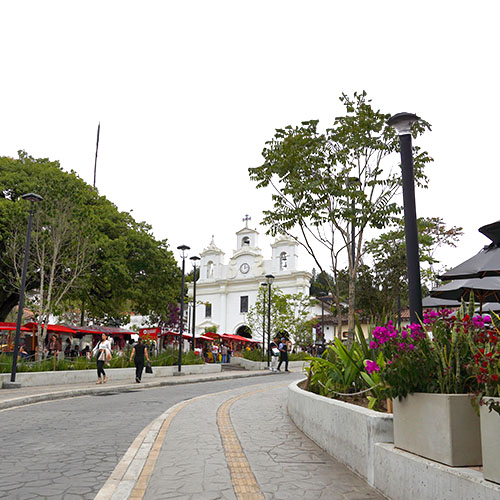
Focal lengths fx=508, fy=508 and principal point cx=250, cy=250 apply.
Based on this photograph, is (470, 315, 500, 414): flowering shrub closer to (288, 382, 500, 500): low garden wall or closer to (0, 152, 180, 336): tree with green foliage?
(288, 382, 500, 500): low garden wall

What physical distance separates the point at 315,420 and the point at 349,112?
901 centimetres

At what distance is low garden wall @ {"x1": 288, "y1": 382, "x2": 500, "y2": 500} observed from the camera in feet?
11.0

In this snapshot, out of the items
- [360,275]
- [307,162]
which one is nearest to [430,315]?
[307,162]

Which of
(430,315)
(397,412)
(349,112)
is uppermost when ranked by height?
(349,112)

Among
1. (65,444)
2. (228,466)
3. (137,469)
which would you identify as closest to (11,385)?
(65,444)

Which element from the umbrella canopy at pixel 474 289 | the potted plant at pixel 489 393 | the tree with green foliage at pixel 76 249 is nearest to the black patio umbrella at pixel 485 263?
the umbrella canopy at pixel 474 289

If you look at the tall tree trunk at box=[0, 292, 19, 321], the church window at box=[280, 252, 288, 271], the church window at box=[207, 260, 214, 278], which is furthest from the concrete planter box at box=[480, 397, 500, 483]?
the church window at box=[207, 260, 214, 278]

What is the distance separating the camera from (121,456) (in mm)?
6168

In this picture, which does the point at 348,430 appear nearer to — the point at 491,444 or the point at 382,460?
the point at 382,460

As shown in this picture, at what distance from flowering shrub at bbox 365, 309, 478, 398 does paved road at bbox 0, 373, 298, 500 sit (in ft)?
9.50

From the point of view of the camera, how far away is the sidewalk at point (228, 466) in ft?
15.0

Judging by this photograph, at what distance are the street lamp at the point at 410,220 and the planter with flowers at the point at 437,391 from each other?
1.54 m

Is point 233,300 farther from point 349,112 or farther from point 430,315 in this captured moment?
point 430,315

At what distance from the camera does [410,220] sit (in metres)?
6.50
